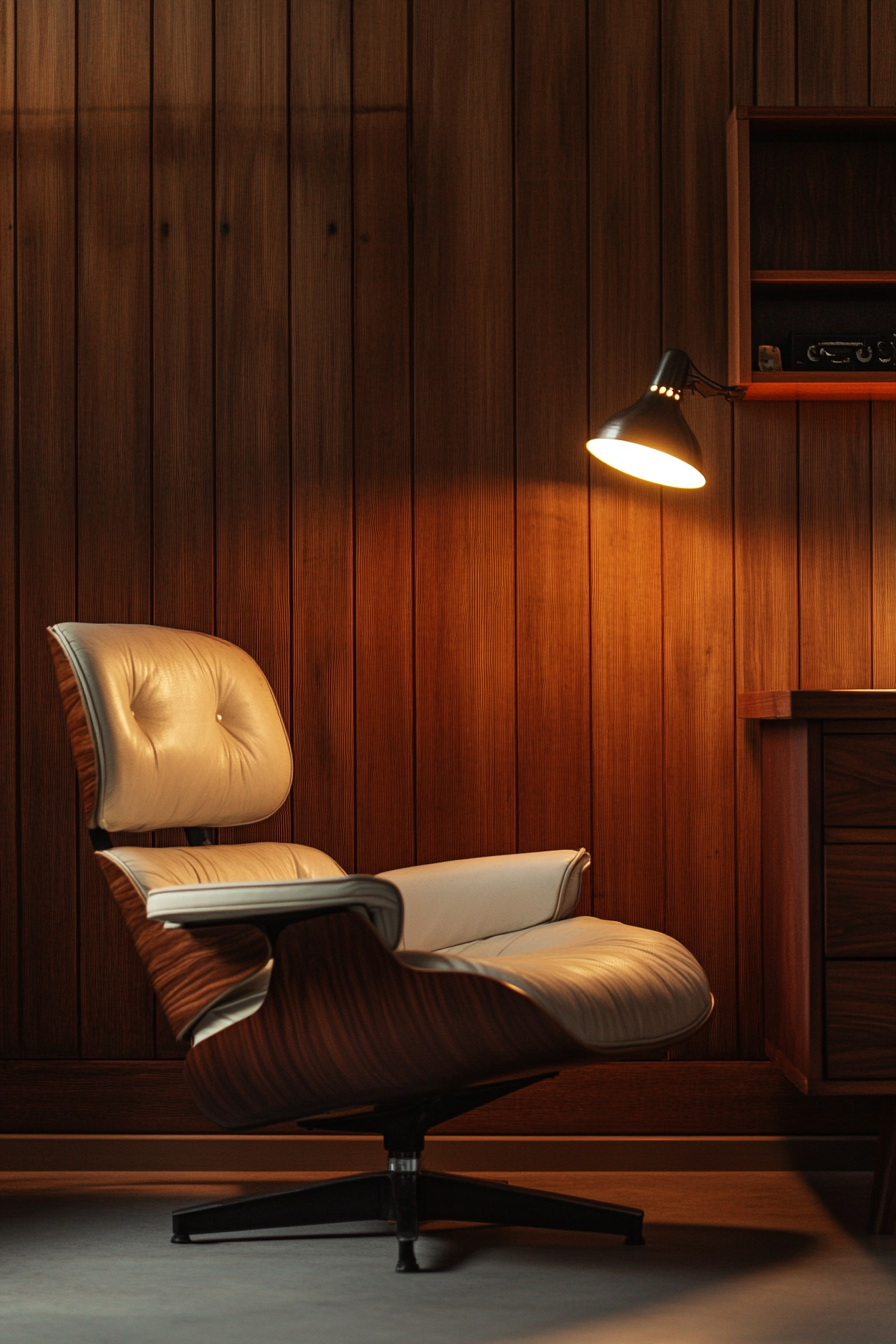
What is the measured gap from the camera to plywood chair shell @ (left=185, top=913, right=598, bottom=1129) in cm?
144

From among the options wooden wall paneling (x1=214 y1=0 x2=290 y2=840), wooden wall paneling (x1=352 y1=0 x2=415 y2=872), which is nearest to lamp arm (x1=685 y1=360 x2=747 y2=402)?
wooden wall paneling (x1=352 y1=0 x2=415 y2=872)

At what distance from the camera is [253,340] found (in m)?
2.36

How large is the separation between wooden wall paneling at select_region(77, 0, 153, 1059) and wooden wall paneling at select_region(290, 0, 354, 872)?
295mm

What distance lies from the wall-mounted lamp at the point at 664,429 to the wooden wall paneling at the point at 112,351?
0.89 metres

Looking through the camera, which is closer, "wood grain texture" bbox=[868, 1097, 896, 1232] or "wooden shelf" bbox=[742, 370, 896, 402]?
"wood grain texture" bbox=[868, 1097, 896, 1232]

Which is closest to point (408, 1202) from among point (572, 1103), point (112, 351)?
point (572, 1103)

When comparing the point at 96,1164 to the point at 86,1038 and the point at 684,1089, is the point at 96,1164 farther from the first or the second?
the point at 684,1089

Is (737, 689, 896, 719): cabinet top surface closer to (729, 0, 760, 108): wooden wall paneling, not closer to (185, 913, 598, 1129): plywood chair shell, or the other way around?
(185, 913, 598, 1129): plywood chair shell

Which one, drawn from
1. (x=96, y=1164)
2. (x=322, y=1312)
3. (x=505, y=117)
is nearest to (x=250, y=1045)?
(x=322, y=1312)

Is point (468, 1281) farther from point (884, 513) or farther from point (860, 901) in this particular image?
point (884, 513)

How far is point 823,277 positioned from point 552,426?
0.56 metres

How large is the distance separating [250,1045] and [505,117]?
1.81 metres

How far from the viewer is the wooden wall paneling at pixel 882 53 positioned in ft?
7.78

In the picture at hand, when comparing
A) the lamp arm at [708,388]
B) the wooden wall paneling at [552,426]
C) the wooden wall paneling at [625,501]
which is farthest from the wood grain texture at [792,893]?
the lamp arm at [708,388]
